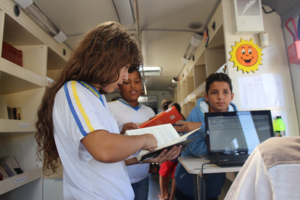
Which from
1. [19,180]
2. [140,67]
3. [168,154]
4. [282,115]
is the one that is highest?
[140,67]

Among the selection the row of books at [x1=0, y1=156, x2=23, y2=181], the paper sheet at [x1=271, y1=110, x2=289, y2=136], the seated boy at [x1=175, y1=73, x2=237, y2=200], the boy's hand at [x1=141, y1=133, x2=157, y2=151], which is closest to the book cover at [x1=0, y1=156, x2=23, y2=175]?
the row of books at [x1=0, y1=156, x2=23, y2=181]

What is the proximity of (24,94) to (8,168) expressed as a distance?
804 mm

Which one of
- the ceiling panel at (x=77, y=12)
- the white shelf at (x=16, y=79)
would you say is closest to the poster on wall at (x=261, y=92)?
the ceiling panel at (x=77, y=12)

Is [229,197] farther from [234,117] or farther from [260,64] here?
[260,64]

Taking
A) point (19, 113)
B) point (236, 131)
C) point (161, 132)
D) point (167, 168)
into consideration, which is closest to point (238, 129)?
point (236, 131)

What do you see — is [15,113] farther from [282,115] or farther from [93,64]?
[282,115]

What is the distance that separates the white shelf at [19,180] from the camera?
1.52 meters

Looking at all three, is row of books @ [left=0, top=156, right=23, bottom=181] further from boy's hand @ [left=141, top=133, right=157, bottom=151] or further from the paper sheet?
the paper sheet

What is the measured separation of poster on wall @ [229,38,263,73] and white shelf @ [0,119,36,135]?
2118 mm

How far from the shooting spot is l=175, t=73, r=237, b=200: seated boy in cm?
125

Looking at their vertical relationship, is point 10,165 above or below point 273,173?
below

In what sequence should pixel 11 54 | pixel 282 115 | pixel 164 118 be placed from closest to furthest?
pixel 164 118 < pixel 282 115 < pixel 11 54

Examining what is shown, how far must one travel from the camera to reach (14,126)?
1646 mm

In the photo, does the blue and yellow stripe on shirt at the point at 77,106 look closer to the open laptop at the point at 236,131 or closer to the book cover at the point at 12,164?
the open laptop at the point at 236,131
